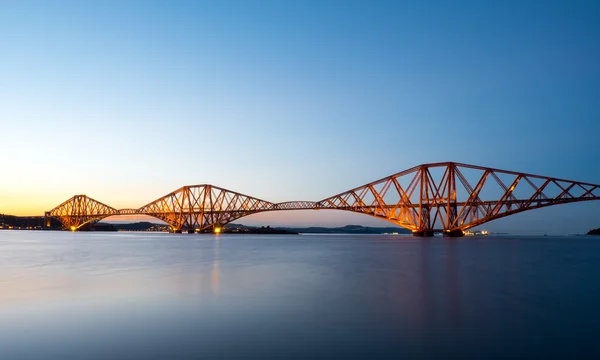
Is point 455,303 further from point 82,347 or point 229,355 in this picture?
point 82,347

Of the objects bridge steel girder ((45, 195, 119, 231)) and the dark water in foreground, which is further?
bridge steel girder ((45, 195, 119, 231))

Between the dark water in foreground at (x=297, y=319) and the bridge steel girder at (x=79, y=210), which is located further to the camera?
the bridge steel girder at (x=79, y=210)

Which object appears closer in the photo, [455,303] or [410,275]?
[455,303]

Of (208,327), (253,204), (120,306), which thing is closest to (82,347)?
(208,327)

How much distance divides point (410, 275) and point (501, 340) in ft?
41.0

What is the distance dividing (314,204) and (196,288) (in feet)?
350

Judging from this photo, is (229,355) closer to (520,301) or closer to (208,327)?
(208,327)

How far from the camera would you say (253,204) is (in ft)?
505

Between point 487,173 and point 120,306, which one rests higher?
point 487,173

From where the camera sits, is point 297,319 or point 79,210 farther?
point 79,210

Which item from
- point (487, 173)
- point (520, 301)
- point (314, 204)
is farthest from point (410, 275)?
point (314, 204)

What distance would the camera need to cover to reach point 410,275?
20.2 m

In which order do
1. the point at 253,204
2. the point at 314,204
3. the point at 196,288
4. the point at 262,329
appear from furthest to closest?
the point at 253,204
the point at 314,204
the point at 196,288
the point at 262,329

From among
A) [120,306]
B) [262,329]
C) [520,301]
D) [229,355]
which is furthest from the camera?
[520,301]
